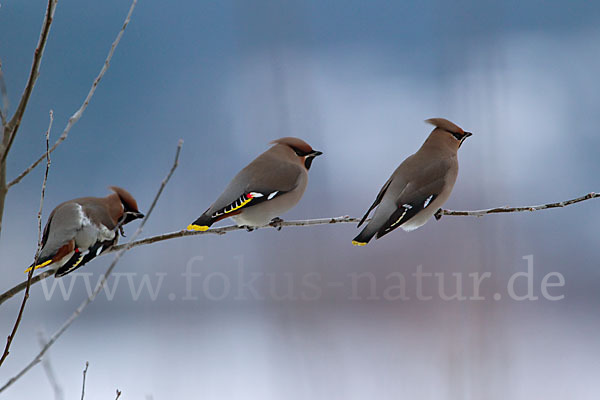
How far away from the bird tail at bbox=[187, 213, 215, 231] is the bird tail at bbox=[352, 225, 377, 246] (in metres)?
0.17

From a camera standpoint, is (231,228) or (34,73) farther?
(231,228)

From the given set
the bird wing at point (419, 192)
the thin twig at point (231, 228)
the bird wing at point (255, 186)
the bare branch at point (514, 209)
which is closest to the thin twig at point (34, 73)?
the thin twig at point (231, 228)

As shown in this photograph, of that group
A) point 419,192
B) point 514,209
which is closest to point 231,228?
point 419,192

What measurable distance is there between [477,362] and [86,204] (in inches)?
33.2

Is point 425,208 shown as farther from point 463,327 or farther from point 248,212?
point 463,327

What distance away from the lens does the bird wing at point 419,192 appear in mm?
747

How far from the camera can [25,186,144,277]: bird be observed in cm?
75

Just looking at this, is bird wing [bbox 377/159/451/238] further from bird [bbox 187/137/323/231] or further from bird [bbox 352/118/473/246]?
bird [bbox 187/137/323/231]

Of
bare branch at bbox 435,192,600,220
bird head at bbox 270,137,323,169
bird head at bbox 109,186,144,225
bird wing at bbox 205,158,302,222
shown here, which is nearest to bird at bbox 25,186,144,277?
bird head at bbox 109,186,144,225

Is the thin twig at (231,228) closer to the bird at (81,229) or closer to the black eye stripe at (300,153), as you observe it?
the bird at (81,229)

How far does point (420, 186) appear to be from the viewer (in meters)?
0.79

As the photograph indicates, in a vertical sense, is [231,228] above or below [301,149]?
below

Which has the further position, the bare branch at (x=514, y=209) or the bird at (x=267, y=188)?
the bird at (x=267, y=188)

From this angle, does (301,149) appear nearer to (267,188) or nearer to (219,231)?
(267,188)
